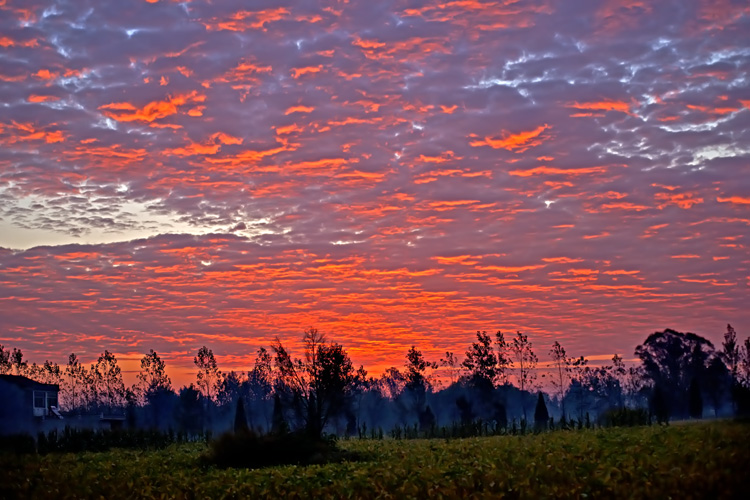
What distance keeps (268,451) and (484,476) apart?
44.6ft

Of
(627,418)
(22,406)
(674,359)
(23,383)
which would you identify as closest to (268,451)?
(627,418)

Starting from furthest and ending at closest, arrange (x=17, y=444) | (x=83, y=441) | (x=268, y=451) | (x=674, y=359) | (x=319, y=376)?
(x=674, y=359)
(x=319, y=376)
(x=83, y=441)
(x=17, y=444)
(x=268, y=451)

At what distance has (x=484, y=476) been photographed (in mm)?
18578

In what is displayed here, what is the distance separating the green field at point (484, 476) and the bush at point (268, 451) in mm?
1526

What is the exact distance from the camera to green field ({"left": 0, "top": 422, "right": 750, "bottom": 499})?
16531 mm

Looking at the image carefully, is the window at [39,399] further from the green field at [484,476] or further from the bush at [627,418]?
the bush at [627,418]

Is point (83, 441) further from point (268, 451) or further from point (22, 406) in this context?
point (22, 406)

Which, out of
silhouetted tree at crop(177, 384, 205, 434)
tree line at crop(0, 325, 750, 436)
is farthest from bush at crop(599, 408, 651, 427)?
silhouetted tree at crop(177, 384, 205, 434)

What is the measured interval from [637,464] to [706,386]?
100 metres

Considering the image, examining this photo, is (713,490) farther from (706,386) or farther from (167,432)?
(706,386)

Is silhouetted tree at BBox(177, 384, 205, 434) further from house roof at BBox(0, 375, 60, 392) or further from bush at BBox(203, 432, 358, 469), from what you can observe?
bush at BBox(203, 432, 358, 469)

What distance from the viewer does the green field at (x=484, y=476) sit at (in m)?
16.5

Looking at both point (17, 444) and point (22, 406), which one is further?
point (22, 406)

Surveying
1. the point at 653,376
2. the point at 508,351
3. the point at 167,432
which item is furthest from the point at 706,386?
the point at 167,432
